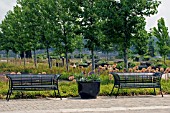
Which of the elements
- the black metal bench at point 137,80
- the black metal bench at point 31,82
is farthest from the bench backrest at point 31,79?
the black metal bench at point 137,80

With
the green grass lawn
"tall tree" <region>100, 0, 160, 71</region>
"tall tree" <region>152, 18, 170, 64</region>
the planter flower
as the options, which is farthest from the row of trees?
"tall tree" <region>152, 18, 170, 64</region>

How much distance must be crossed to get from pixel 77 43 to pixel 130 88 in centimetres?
1821

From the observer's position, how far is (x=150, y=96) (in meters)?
14.6

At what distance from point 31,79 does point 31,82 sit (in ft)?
0.33

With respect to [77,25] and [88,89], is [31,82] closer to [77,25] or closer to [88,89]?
[88,89]

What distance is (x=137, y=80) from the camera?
→ 1466 centimetres

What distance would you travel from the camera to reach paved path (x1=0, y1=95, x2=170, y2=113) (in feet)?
36.0

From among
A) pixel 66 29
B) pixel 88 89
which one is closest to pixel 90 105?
pixel 88 89

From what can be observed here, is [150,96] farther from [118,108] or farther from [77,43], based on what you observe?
[77,43]

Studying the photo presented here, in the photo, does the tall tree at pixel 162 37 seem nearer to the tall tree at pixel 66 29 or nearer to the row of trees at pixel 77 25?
the row of trees at pixel 77 25

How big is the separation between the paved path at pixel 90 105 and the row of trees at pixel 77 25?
29.2ft

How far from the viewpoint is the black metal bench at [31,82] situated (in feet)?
43.4

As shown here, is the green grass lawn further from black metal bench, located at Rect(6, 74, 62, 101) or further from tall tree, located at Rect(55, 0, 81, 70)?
tall tree, located at Rect(55, 0, 81, 70)

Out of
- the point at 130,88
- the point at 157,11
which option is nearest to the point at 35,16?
the point at 157,11
